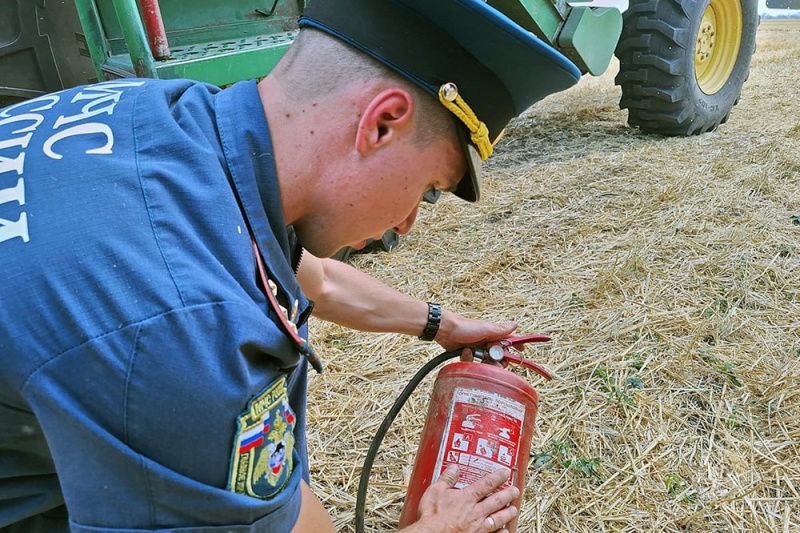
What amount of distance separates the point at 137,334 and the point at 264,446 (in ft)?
0.85

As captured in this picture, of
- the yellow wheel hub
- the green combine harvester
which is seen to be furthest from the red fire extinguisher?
the yellow wheel hub

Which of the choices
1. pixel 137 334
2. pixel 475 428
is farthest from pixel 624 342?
pixel 137 334

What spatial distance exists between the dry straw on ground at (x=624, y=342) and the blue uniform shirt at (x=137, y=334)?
1092 millimetres

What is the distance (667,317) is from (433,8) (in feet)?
6.39

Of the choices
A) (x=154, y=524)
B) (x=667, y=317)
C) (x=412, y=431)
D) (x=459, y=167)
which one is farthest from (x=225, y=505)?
(x=667, y=317)

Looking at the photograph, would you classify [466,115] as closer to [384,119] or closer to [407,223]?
[384,119]

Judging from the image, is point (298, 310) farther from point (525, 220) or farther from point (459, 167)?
point (525, 220)

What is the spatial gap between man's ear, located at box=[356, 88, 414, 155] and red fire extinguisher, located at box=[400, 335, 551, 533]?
2.25 feet

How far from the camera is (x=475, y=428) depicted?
1538 mm

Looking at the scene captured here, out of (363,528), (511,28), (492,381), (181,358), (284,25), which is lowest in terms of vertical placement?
(363,528)

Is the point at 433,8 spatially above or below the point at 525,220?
above

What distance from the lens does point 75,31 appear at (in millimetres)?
3275

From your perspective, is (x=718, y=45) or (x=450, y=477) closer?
(x=450, y=477)

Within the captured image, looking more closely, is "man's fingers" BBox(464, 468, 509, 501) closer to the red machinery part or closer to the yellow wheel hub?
the red machinery part
